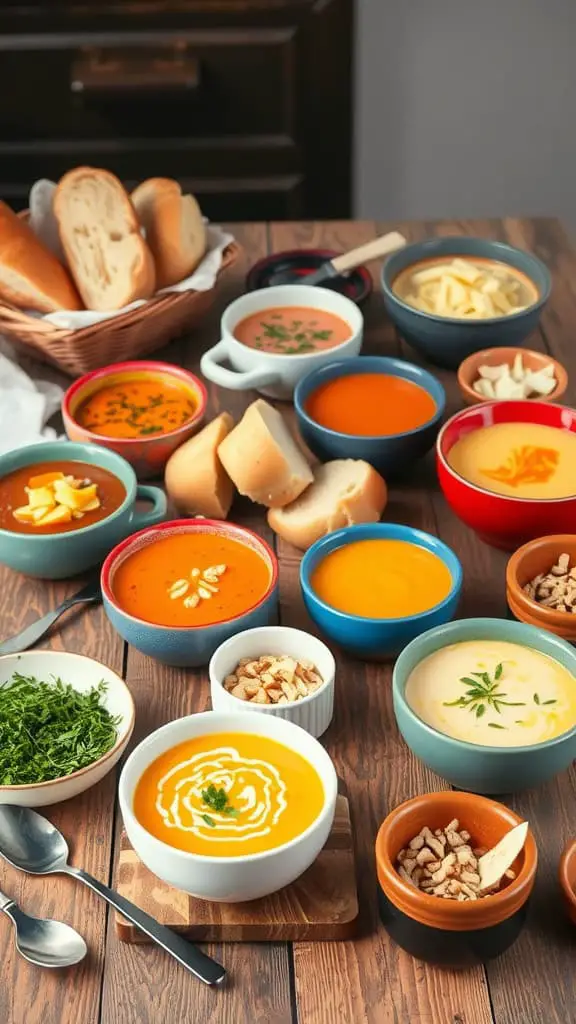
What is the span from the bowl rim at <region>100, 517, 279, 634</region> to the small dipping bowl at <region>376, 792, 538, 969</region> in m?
0.42

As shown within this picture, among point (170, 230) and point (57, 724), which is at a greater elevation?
point (170, 230)

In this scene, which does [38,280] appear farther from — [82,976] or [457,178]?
[457,178]

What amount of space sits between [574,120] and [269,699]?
9.71 ft

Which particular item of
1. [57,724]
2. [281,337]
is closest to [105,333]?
[281,337]

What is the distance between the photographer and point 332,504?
1937 mm

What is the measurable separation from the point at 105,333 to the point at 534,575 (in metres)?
0.92

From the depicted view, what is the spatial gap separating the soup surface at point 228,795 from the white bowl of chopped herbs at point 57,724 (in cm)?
11

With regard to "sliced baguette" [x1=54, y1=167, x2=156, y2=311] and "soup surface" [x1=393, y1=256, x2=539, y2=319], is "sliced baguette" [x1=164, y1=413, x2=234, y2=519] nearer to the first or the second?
"sliced baguette" [x1=54, y1=167, x2=156, y2=311]

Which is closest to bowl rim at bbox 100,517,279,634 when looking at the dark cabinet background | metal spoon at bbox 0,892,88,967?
metal spoon at bbox 0,892,88,967

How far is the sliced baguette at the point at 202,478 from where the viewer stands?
1988 millimetres

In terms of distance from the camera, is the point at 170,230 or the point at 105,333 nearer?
the point at 105,333

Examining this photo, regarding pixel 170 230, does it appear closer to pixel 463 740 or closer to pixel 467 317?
pixel 467 317

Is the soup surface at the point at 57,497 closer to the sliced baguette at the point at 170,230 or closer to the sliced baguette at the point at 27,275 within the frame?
the sliced baguette at the point at 27,275

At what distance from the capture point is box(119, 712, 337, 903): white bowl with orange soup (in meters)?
1.34
